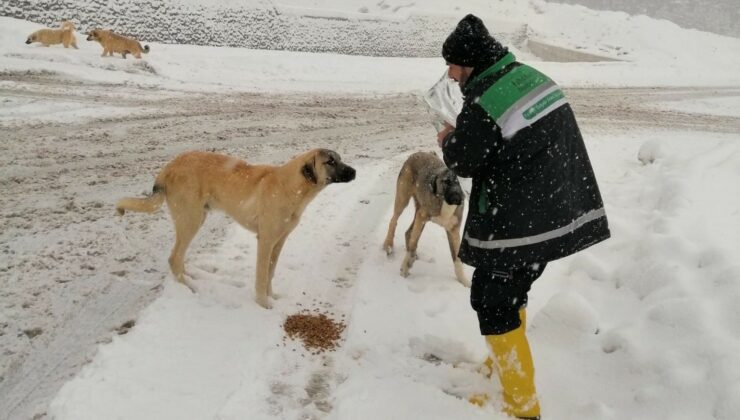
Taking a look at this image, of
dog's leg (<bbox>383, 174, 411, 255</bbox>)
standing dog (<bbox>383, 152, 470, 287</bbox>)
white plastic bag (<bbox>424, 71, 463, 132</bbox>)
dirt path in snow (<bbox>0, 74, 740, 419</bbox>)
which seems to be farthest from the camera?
dog's leg (<bbox>383, 174, 411, 255</bbox>)

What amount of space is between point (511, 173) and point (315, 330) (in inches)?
87.0

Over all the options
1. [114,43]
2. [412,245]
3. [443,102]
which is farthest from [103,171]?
[114,43]

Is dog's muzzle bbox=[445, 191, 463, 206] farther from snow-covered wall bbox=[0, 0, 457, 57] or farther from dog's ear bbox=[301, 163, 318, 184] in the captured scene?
snow-covered wall bbox=[0, 0, 457, 57]

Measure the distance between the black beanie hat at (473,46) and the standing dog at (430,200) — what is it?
2228 mm

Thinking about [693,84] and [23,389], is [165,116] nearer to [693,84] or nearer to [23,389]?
[23,389]

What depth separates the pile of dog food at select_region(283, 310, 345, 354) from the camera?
404 centimetres

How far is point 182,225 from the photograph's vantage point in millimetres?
4543

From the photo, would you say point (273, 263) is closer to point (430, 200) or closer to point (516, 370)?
point (430, 200)

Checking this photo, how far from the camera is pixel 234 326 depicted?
4121mm

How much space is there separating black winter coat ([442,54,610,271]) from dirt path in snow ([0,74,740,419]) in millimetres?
2805

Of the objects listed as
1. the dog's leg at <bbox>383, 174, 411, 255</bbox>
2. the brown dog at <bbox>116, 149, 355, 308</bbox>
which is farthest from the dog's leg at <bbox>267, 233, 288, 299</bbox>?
the dog's leg at <bbox>383, 174, 411, 255</bbox>

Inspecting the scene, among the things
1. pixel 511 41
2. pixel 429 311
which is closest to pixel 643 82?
pixel 511 41

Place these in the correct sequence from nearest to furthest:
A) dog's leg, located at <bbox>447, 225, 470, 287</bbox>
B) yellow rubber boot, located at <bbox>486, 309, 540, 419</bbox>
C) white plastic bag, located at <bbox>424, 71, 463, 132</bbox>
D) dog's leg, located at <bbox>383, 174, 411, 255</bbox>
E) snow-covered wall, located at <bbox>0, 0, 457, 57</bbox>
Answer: yellow rubber boot, located at <bbox>486, 309, 540, 419</bbox> → white plastic bag, located at <bbox>424, 71, 463, 132</bbox> → dog's leg, located at <bbox>447, 225, 470, 287</bbox> → dog's leg, located at <bbox>383, 174, 411, 255</bbox> → snow-covered wall, located at <bbox>0, 0, 457, 57</bbox>

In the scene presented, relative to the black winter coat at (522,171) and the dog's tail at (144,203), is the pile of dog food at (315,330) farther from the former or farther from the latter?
the black winter coat at (522,171)
